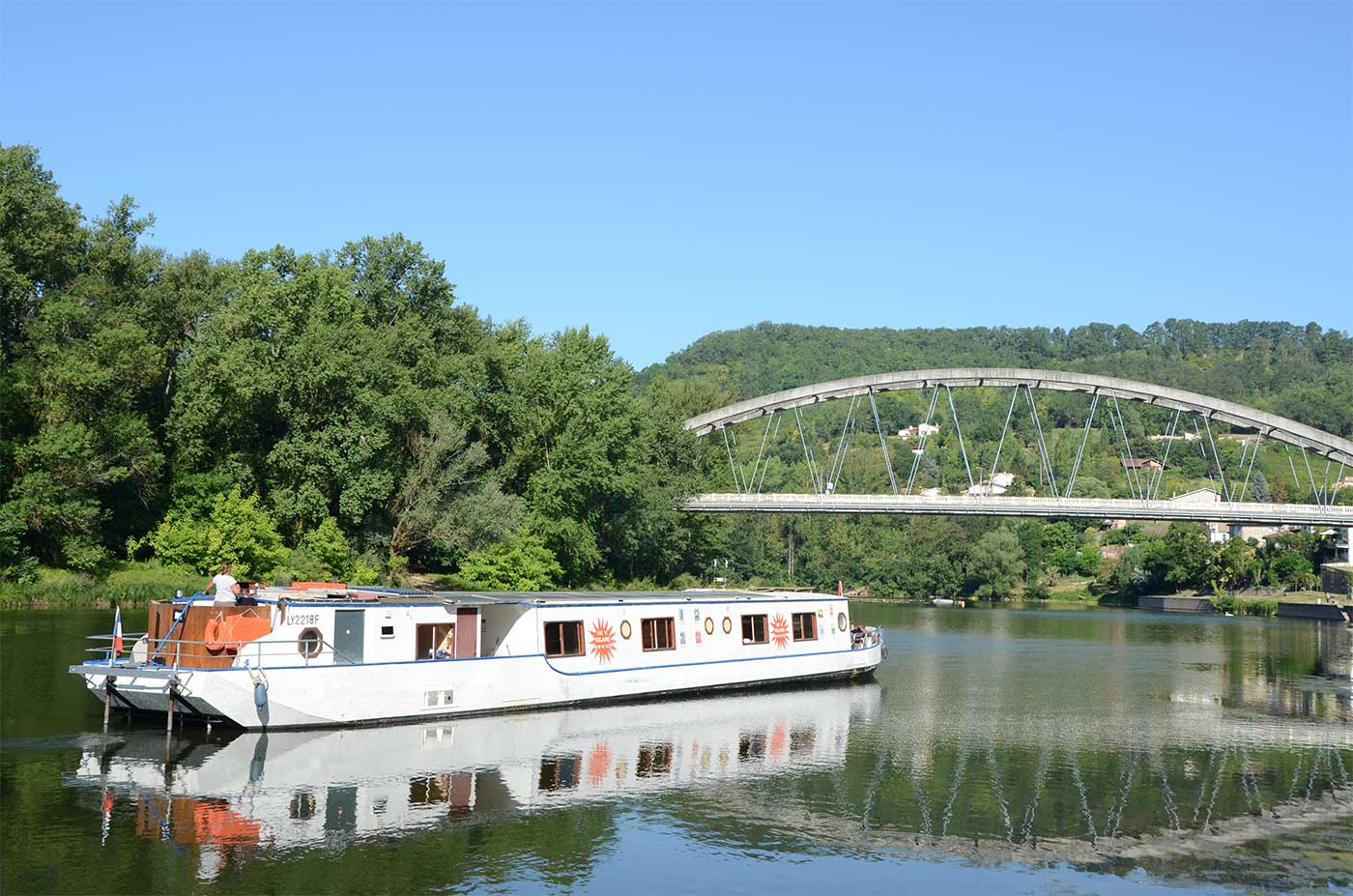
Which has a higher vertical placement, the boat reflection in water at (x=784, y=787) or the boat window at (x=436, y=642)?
the boat window at (x=436, y=642)

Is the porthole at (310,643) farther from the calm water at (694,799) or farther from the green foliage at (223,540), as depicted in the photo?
the green foliage at (223,540)

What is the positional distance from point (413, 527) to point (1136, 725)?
40.7 meters

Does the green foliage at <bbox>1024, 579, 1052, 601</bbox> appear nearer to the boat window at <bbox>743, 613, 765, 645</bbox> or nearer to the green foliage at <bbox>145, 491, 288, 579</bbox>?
the green foliage at <bbox>145, 491, 288, 579</bbox>

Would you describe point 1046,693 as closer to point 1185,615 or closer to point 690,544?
point 690,544

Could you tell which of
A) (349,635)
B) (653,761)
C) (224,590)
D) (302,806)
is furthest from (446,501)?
(302,806)

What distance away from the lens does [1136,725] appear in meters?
37.7

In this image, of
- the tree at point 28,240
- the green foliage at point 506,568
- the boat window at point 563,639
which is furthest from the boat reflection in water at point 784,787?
the tree at point 28,240

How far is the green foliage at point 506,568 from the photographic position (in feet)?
216

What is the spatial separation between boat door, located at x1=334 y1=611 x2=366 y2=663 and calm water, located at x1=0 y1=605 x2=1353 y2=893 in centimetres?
202

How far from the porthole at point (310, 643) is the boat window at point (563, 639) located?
6940 mm

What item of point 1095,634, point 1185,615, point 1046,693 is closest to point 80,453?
point 1046,693

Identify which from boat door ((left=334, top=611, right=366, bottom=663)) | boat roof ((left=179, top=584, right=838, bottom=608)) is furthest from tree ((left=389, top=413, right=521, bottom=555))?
boat door ((left=334, top=611, right=366, bottom=663))

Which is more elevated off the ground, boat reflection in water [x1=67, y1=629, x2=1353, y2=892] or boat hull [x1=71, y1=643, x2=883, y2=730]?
boat hull [x1=71, y1=643, x2=883, y2=730]

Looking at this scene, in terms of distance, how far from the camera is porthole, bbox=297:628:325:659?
3138 cm
